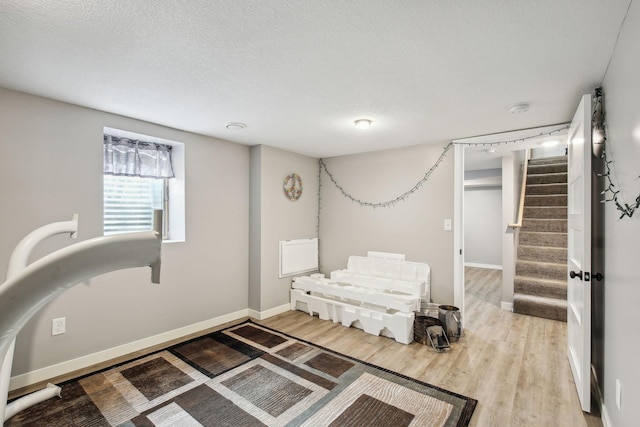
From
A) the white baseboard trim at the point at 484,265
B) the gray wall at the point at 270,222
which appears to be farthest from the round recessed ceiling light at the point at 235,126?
the white baseboard trim at the point at 484,265

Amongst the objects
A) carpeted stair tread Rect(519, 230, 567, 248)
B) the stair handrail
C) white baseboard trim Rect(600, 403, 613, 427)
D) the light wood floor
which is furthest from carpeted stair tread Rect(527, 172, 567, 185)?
→ white baseboard trim Rect(600, 403, 613, 427)

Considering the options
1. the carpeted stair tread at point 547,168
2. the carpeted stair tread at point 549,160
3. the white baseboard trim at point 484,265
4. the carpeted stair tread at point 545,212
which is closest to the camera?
the carpeted stair tread at point 545,212

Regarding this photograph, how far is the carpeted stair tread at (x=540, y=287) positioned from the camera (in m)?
3.92

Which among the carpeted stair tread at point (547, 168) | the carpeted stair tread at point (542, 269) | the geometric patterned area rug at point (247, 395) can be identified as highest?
the carpeted stair tread at point (547, 168)

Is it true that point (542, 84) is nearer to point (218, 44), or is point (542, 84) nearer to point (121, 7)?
point (218, 44)

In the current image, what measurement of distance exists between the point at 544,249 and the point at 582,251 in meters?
2.81

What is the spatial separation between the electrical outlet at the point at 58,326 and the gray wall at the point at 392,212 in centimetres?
301

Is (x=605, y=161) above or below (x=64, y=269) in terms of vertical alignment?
above

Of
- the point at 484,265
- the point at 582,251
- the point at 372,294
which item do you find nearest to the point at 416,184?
the point at 372,294

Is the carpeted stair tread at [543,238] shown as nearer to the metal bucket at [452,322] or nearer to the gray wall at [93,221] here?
the metal bucket at [452,322]

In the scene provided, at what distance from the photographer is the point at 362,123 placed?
9.43ft

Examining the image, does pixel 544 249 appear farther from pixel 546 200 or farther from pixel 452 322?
pixel 452 322

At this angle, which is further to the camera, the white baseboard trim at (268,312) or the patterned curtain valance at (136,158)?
the white baseboard trim at (268,312)

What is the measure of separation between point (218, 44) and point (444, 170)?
2.78m
